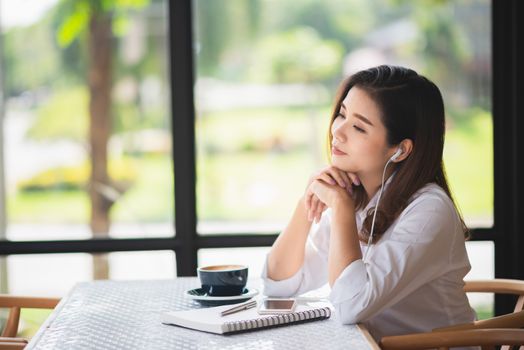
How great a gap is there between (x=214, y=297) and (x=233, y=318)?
24cm

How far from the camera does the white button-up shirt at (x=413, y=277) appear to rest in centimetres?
182

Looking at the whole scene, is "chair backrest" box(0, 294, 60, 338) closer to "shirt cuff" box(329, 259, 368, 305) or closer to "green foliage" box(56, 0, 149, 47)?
"shirt cuff" box(329, 259, 368, 305)

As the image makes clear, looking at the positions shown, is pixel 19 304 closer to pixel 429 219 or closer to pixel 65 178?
pixel 65 178

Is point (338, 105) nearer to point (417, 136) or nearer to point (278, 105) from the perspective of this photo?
point (417, 136)

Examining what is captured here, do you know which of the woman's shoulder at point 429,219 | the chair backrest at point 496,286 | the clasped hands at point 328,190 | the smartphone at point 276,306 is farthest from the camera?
the chair backrest at point 496,286

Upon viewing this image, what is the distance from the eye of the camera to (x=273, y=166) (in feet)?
10.3

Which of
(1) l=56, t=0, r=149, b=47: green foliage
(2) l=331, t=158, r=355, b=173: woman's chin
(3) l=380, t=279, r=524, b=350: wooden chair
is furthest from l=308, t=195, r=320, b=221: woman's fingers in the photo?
(1) l=56, t=0, r=149, b=47: green foliage

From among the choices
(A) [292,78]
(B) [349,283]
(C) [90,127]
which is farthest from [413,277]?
(C) [90,127]

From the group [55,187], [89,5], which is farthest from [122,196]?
[89,5]

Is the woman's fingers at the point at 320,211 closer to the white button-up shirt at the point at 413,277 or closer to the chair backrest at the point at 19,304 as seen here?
the white button-up shirt at the point at 413,277

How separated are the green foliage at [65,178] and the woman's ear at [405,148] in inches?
53.8

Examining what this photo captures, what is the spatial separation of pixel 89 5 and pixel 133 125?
51cm

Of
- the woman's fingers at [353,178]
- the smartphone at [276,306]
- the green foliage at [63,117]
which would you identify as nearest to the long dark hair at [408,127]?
the woman's fingers at [353,178]

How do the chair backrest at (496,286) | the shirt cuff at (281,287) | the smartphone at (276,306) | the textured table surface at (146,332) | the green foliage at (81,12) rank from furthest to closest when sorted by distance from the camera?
the green foliage at (81,12), the chair backrest at (496,286), the shirt cuff at (281,287), the smartphone at (276,306), the textured table surface at (146,332)
